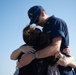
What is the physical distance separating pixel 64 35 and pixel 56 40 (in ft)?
0.97

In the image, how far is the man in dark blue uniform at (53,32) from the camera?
539cm

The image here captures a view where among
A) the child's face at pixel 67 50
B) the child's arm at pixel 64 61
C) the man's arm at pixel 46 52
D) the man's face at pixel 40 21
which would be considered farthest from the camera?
the man's face at pixel 40 21

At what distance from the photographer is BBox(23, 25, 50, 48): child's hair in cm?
538

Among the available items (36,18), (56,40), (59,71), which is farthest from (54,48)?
(36,18)

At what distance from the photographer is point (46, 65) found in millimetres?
5473

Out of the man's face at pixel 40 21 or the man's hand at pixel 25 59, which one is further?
the man's face at pixel 40 21

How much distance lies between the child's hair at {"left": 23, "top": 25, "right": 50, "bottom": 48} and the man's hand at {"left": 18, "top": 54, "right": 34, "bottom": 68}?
27 cm

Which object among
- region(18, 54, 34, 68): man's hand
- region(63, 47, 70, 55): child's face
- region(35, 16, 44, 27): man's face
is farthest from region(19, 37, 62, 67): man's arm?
region(35, 16, 44, 27): man's face

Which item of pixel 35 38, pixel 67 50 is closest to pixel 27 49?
pixel 35 38

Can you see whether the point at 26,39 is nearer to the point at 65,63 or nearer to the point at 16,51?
the point at 16,51

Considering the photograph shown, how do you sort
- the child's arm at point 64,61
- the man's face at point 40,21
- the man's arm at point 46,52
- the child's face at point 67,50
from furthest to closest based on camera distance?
1. the man's face at point 40,21
2. the child's face at point 67,50
3. the child's arm at point 64,61
4. the man's arm at point 46,52

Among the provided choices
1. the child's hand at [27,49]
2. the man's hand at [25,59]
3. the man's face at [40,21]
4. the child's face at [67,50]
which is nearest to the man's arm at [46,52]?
the man's hand at [25,59]

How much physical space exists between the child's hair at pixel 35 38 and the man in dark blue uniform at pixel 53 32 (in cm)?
14

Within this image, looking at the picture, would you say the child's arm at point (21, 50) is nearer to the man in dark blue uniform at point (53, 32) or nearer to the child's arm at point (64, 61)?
the man in dark blue uniform at point (53, 32)
